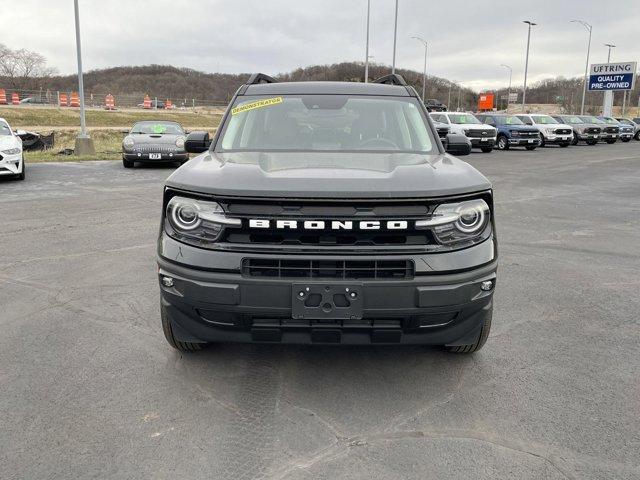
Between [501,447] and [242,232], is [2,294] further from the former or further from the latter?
[501,447]

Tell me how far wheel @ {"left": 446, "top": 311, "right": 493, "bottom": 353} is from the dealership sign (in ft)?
171

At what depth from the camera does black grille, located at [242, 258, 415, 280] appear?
2775 millimetres

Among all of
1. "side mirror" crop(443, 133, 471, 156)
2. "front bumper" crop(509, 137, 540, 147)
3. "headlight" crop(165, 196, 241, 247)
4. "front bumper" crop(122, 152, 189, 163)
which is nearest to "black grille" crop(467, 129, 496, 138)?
"front bumper" crop(509, 137, 540, 147)

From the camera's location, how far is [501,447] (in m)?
2.67

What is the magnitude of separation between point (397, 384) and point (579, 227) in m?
6.18

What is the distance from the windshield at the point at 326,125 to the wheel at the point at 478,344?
134 centimetres

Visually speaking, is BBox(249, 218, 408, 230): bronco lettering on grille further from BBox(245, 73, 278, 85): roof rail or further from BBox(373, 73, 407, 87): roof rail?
BBox(373, 73, 407, 87): roof rail

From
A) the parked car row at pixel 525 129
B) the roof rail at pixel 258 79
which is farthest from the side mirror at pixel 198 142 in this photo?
the parked car row at pixel 525 129

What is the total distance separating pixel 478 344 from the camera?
11.5 ft

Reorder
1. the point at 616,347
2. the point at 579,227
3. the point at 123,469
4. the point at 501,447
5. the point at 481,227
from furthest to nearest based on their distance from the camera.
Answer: the point at 579,227, the point at 616,347, the point at 481,227, the point at 501,447, the point at 123,469

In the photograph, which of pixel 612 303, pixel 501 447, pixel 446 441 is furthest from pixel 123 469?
pixel 612 303

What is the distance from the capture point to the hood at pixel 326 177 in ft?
9.13

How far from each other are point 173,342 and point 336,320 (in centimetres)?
122

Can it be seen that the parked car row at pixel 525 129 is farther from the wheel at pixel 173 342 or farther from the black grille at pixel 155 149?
the wheel at pixel 173 342
